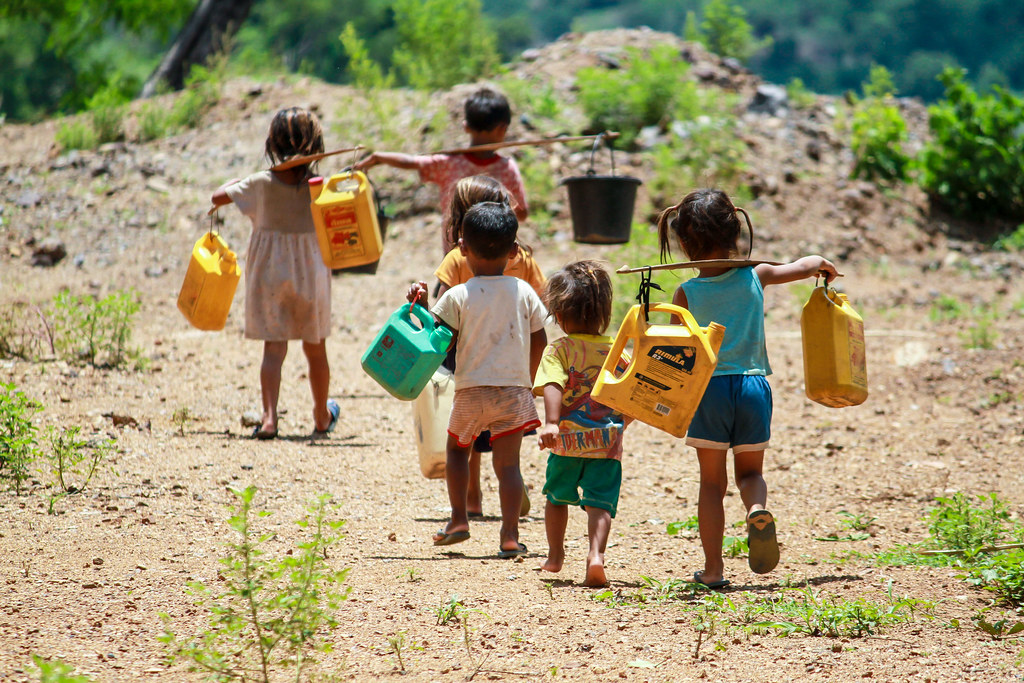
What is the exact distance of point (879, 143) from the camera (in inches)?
409

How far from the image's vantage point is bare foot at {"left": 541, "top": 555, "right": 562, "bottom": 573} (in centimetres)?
309

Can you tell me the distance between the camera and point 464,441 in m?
3.27

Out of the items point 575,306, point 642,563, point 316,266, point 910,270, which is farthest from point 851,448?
point 910,270

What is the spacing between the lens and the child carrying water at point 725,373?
301cm

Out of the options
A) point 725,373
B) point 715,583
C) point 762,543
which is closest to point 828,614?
point 762,543

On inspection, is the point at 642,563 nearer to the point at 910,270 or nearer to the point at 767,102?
the point at 910,270

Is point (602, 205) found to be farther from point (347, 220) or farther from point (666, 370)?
point (666, 370)

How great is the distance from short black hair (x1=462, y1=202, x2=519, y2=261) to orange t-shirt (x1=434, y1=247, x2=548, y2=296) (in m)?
0.21

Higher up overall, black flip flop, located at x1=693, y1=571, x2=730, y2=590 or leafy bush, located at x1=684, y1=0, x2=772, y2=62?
leafy bush, located at x1=684, y1=0, x2=772, y2=62

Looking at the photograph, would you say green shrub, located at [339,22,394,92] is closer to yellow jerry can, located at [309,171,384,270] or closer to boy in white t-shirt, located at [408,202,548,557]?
yellow jerry can, located at [309,171,384,270]

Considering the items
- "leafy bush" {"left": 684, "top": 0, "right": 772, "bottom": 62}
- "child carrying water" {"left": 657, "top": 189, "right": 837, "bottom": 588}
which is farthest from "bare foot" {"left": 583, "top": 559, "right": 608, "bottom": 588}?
"leafy bush" {"left": 684, "top": 0, "right": 772, "bottom": 62}

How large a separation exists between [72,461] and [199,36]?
11.7 meters

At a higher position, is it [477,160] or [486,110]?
[486,110]

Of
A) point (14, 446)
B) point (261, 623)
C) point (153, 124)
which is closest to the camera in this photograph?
point (261, 623)
